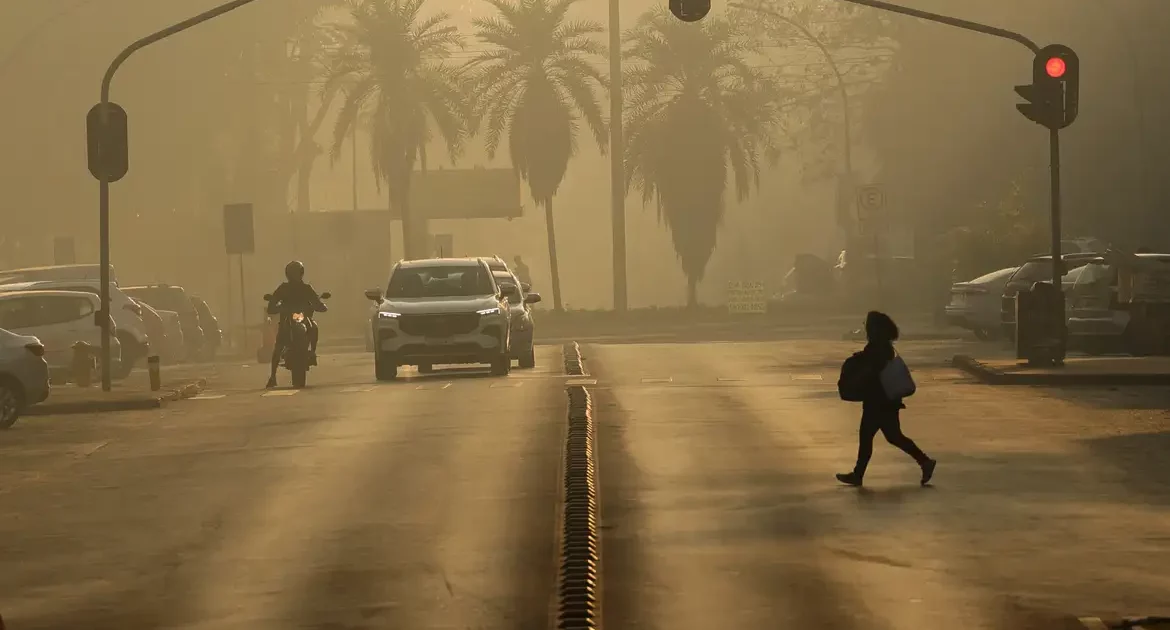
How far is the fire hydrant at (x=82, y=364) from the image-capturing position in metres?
33.1

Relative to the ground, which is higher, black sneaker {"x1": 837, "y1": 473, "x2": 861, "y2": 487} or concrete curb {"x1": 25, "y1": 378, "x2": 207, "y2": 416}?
black sneaker {"x1": 837, "y1": 473, "x2": 861, "y2": 487}

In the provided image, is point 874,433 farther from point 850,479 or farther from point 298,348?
point 298,348

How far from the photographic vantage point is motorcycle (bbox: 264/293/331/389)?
3066cm

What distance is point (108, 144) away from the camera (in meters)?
31.8

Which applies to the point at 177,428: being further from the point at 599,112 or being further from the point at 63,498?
the point at 599,112

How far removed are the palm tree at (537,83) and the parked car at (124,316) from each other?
113 feet

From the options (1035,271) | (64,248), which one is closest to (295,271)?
(1035,271)

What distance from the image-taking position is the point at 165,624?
10852 millimetres

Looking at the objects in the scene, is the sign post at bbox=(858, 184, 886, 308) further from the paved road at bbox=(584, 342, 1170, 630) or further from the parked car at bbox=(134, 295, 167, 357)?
the paved road at bbox=(584, 342, 1170, 630)

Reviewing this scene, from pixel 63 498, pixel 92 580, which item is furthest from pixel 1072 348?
pixel 92 580

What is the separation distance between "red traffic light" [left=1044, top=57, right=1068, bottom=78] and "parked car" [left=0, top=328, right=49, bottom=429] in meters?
13.2

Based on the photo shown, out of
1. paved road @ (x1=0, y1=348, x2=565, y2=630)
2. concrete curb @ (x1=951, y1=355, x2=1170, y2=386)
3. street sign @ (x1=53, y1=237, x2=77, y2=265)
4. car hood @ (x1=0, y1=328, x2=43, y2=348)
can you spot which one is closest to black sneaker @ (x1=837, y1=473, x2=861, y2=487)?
paved road @ (x1=0, y1=348, x2=565, y2=630)

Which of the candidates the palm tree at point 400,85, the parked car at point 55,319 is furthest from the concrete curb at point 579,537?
the palm tree at point 400,85

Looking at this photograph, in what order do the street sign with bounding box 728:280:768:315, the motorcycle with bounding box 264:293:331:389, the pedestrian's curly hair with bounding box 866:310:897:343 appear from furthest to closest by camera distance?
the street sign with bounding box 728:280:768:315, the motorcycle with bounding box 264:293:331:389, the pedestrian's curly hair with bounding box 866:310:897:343
